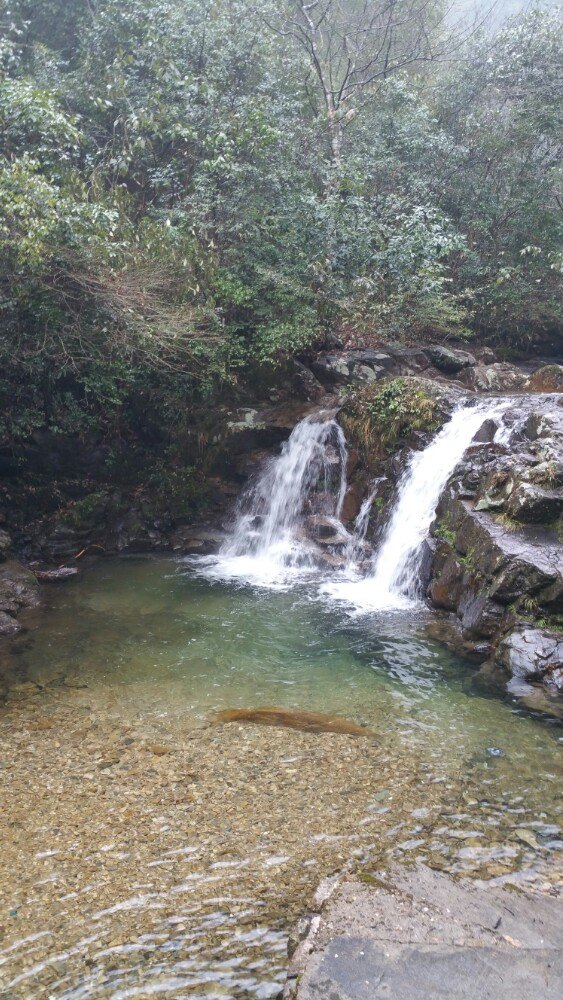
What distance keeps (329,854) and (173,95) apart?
13561mm

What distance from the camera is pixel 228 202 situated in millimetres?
12469

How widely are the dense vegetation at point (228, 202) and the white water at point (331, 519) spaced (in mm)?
2063

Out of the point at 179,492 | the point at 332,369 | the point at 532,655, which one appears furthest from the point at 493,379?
the point at 532,655

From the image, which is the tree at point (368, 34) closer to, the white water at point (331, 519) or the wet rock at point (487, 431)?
the white water at point (331, 519)

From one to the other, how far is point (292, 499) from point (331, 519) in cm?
90

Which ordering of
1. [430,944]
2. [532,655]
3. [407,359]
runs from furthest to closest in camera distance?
[407,359], [532,655], [430,944]

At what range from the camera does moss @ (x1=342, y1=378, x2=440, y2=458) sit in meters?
11.0

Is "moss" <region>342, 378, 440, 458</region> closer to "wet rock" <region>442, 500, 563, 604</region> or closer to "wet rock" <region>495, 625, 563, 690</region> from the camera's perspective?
"wet rock" <region>442, 500, 563, 604</region>

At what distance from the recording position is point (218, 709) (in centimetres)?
601

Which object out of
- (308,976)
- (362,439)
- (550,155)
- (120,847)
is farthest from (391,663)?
(550,155)

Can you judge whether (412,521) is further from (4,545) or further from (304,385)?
(4,545)

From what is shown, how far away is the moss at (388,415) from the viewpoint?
11008mm

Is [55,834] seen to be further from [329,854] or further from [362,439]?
[362,439]

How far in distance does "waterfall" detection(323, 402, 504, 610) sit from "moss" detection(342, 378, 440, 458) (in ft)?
1.56
